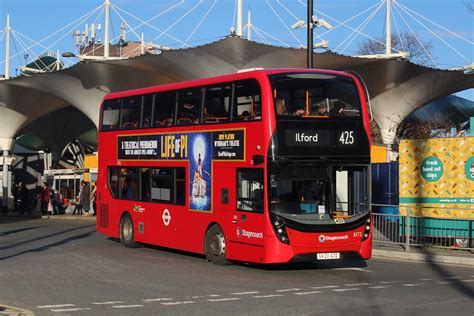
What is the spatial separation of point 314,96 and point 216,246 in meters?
3.92

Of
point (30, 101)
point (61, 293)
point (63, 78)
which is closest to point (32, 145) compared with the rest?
point (30, 101)

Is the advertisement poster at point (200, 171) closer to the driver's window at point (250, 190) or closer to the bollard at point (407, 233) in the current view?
the driver's window at point (250, 190)

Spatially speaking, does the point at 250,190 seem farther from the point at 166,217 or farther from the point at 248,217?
the point at 166,217

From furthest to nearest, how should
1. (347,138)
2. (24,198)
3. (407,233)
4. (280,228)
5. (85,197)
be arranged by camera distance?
(24,198) → (85,197) → (407,233) → (347,138) → (280,228)

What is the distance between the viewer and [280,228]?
1558 cm

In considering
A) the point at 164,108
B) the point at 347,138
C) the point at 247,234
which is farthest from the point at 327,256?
the point at 164,108

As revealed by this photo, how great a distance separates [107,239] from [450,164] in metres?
10.5

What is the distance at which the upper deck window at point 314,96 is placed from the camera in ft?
52.0

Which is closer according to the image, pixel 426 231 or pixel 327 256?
pixel 327 256

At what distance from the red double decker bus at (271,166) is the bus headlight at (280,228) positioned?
2 cm

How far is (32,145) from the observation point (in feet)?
300

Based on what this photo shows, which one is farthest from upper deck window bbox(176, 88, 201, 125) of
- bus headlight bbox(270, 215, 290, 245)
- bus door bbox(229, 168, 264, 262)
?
bus headlight bbox(270, 215, 290, 245)

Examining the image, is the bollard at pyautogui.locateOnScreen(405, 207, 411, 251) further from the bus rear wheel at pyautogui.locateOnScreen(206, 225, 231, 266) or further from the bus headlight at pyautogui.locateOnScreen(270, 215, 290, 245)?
the bus headlight at pyautogui.locateOnScreen(270, 215, 290, 245)

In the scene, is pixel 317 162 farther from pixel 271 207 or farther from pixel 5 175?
pixel 5 175
